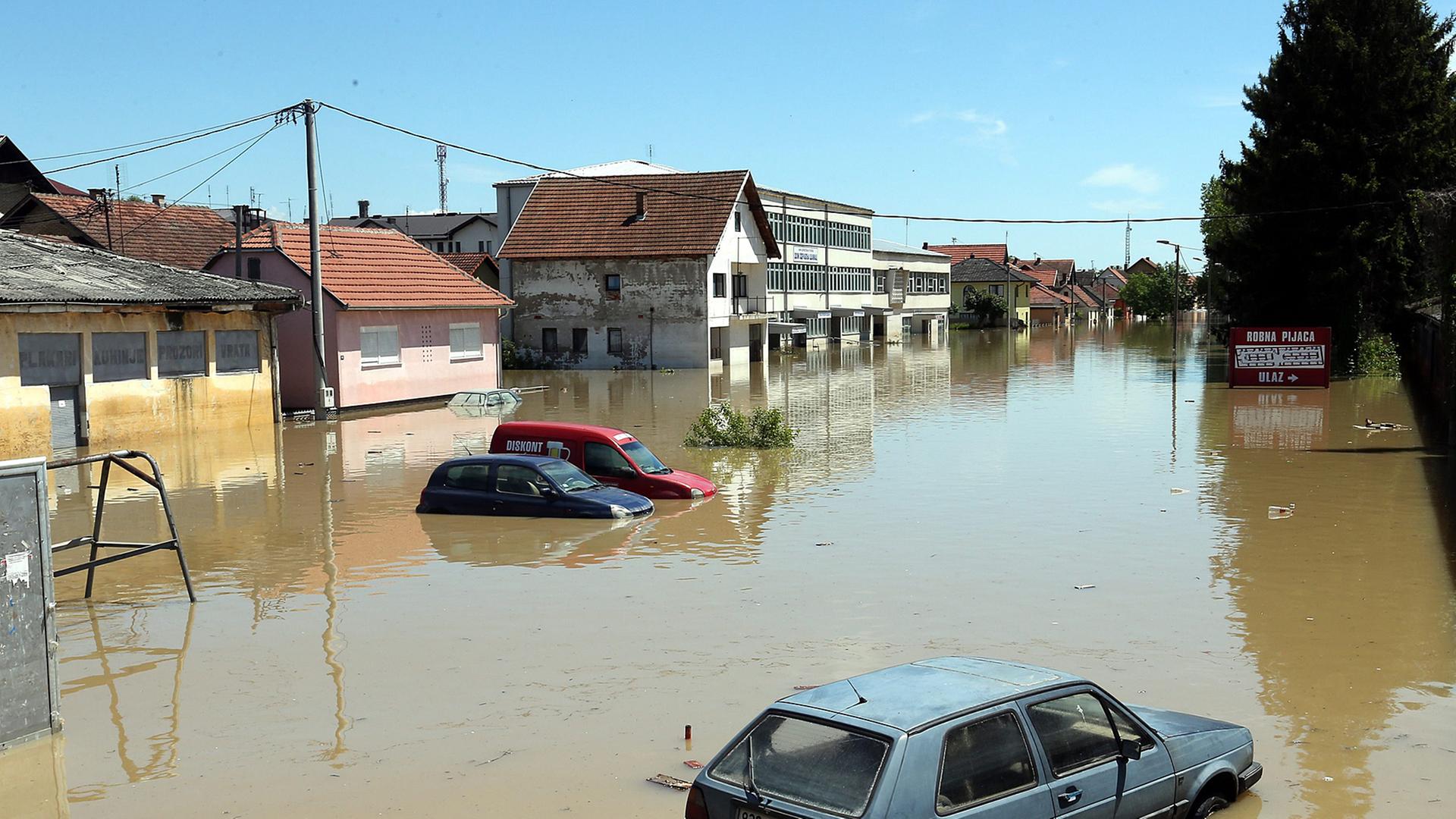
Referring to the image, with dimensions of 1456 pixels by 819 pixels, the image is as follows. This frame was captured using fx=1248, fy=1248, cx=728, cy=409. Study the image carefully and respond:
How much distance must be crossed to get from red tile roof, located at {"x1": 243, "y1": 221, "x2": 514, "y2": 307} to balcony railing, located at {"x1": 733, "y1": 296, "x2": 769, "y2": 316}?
17732 millimetres

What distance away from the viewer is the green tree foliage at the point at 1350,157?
4556 cm

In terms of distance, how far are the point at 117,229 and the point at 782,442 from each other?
1357 inches

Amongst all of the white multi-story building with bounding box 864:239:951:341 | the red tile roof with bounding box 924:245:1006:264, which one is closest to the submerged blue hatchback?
the white multi-story building with bounding box 864:239:951:341

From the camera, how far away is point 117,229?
1957 inches

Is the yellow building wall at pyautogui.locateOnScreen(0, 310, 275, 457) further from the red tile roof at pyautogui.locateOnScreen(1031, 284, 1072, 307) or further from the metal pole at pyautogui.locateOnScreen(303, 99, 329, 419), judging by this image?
the red tile roof at pyautogui.locateOnScreen(1031, 284, 1072, 307)

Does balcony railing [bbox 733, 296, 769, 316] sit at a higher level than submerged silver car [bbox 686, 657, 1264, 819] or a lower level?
higher

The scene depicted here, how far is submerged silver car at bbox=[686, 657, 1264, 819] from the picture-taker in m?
6.01

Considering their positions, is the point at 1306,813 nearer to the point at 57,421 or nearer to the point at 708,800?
the point at 708,800

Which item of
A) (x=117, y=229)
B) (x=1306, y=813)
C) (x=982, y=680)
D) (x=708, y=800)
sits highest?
(x=117, y=229)

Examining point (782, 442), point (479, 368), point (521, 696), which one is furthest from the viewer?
point (479, 368)

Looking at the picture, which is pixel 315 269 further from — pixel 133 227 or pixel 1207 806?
pixel 1207 806

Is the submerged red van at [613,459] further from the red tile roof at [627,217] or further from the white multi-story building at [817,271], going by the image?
the white multi-story building at [817,271]

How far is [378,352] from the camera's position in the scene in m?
39.7

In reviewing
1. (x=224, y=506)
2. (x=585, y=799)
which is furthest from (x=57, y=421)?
(x=585, y=799)
